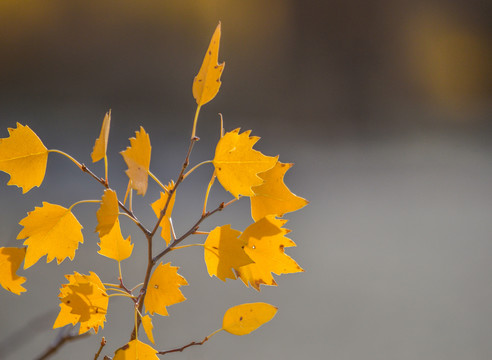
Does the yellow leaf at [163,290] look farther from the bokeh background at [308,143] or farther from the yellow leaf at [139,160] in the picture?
Result: the bokeh background at [308,143]

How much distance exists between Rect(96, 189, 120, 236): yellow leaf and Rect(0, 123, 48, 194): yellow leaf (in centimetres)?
5

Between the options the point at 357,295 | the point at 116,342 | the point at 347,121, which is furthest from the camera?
the point at 347,121

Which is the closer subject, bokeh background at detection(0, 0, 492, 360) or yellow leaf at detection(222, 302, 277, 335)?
yellow leaf at detection(222, 302, 277, 335)

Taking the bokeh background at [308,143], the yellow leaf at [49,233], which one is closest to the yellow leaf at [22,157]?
the yellow leaf at [49,233]

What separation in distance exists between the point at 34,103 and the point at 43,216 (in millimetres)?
759

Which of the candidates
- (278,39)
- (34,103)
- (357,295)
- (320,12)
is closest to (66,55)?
(34,103)

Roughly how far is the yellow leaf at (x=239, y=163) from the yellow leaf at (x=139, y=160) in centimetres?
3

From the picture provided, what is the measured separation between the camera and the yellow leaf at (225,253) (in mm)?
224

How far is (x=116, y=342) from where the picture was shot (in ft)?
2.24

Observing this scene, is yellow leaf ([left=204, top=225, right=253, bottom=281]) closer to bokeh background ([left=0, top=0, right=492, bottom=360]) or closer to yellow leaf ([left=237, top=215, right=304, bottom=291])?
yellow leaf ([left=237, top=215, right=304, bottom=291])

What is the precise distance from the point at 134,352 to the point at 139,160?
0.10 m

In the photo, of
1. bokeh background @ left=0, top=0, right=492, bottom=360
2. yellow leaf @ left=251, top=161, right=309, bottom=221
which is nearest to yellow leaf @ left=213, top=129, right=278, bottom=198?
yellow leaf @ left=251, top=161, right=309, bottom=221

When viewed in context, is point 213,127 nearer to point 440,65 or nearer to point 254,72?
point 254,72

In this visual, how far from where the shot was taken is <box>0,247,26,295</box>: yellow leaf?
0.77ft
